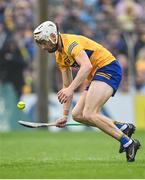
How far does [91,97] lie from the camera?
12.0m

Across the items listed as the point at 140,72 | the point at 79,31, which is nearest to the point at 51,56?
the point at 79,31

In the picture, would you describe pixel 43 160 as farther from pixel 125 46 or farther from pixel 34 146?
pixel 125 46

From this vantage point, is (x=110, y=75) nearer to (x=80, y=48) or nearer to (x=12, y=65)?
(x=80, y=48)

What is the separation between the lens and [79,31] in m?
27.6

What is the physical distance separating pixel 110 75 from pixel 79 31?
15528 millimetres

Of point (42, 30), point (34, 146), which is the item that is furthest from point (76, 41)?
point (34, 146)

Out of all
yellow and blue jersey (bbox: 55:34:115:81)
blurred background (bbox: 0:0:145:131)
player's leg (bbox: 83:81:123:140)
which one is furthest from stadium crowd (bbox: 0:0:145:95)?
player's leg (bbox: 83:81:123:140)

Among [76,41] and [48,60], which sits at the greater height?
[76,41]

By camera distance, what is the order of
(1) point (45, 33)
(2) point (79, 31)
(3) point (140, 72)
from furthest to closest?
(2) point (79, 31)
(3) point (140, 72)
(1) point (45, 33)

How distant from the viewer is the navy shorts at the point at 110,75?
39.7ft

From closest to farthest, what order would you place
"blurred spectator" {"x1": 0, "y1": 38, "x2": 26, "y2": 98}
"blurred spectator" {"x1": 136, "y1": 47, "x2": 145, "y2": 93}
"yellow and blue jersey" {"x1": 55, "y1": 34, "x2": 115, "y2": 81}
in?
"yellow and blue jersey" {"x1": 55, "y1": 34, "x2": 115, "y2": 81}
"blurred spectator" {"x1": 0, "y1": 38, "x2": 26, "y2": 98}
"blurred spectator" {"x1": 136, "y1": 47, "x2": 145, "y2": 93}

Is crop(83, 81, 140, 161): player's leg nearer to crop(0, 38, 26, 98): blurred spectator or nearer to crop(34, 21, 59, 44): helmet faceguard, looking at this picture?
crop(34, 21, 59, 44): helmet faceguard

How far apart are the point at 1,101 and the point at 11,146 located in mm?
7960

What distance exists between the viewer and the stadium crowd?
26797 mm
